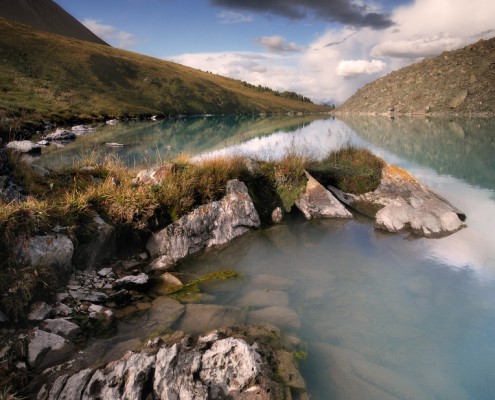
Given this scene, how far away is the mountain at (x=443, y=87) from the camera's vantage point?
102812 millimetres

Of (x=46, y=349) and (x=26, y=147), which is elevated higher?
(x=46, y=349)

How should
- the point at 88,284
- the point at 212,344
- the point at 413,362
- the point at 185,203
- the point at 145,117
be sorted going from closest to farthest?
the point at 212,344, the point at 413,362, the point at 88,284, the point at 185,203, the point at 145,117

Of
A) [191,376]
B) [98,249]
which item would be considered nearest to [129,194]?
[98,249]

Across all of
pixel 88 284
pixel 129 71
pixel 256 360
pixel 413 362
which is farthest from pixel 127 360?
pixel 129 71

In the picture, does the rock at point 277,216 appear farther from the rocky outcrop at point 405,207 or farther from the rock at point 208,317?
the rock at point 208,317

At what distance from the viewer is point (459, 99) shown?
104875mm

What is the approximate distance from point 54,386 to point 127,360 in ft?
3.36

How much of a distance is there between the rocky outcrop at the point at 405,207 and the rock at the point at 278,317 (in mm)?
6362

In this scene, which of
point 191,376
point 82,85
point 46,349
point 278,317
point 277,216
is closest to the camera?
point 191,376

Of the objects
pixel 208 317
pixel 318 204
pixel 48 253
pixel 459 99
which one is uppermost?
pixel 459 99

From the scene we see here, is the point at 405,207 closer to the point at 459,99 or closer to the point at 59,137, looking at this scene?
the point at 59,137

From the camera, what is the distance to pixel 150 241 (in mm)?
10164

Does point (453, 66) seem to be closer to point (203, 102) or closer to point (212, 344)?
point (203, 102)

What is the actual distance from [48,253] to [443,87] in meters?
139
